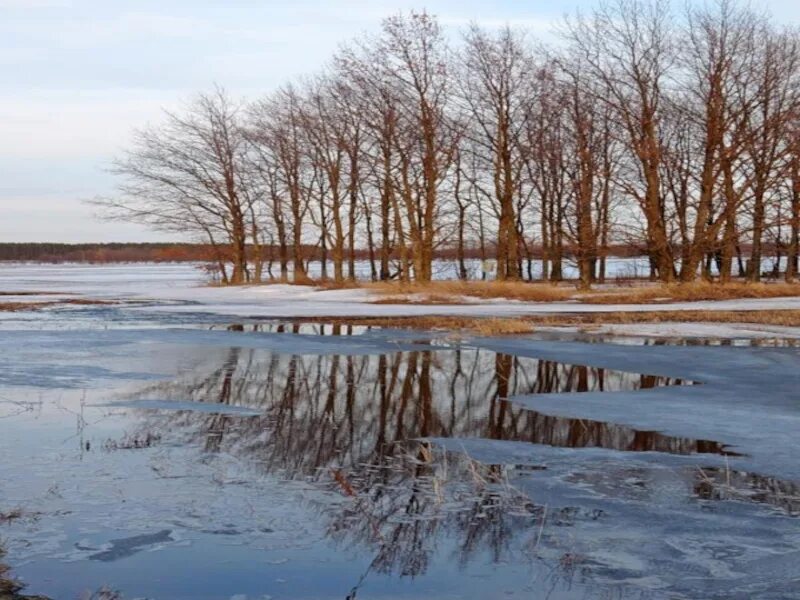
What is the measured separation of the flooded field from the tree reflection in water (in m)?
0.03

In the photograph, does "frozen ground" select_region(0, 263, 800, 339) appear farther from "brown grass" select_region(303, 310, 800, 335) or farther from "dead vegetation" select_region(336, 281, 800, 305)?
"brown grass" select_region(303, 310, 800, 335)

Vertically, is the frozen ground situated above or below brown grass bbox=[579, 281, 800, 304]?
below

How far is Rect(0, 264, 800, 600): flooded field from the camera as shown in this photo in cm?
563

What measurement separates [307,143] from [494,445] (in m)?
42.6

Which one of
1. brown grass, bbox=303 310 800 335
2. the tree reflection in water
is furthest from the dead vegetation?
the tree reflection in water

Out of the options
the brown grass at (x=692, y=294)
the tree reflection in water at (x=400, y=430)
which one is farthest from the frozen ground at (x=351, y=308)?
the tree reflection in water at (x=400, y=430)

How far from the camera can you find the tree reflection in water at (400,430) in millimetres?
6602

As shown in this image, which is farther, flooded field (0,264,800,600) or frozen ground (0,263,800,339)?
frozen ground (0,263,800,339)

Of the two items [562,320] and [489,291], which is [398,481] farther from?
[489,291]

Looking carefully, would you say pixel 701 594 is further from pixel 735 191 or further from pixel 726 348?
pixel 735 191

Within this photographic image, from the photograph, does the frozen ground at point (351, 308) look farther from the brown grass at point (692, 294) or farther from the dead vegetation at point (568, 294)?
the brown grass at point (692, 294)

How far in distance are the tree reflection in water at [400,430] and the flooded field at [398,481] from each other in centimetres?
3

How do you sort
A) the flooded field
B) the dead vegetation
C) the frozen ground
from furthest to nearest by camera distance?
the dead vegetation → the frozen ground → the flooded field

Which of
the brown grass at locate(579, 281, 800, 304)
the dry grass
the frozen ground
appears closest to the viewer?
the frozen ground
